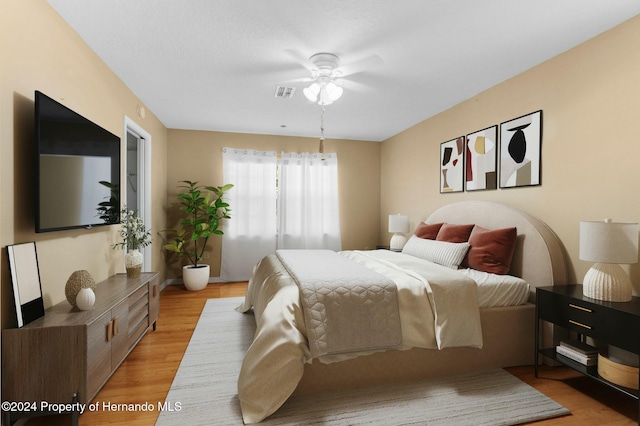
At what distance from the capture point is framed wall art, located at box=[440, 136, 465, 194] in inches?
161

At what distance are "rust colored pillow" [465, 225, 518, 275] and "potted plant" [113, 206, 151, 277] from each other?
3067mm

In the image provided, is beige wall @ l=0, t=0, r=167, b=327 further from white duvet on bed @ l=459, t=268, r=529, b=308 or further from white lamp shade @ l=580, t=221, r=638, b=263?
white lamp shade @ l=580, t=221, r=638, b=263

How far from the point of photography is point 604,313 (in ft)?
6.82

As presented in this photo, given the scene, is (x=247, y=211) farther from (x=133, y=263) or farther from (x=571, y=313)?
(x=571, y=313)

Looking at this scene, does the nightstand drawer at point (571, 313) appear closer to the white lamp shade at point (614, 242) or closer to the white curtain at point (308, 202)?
the white lamp shade at point (614, 242)

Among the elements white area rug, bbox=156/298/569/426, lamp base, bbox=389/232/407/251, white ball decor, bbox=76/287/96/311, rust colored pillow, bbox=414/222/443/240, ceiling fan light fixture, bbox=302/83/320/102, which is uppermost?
ceiling fan light fixture, bbox=302/83/320/102

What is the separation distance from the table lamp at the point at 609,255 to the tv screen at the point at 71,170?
11.1ft

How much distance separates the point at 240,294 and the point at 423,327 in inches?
123

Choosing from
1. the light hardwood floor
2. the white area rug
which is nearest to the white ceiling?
the light hardwood floor

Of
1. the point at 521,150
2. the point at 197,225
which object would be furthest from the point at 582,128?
the point at 197,225

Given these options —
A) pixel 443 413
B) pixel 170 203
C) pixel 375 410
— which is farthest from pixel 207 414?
pixel 170 203

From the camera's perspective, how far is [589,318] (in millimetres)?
2174

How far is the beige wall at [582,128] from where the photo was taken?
2357mm

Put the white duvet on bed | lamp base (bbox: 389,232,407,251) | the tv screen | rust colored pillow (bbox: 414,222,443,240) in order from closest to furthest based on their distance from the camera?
1. the tv screen
2. the white duvet on bed
3. rust colored pillow (bbox: 414,222,443,240)
4. lamp base (bbox: 389,232,407,251)
